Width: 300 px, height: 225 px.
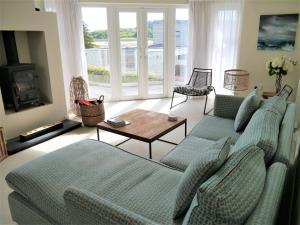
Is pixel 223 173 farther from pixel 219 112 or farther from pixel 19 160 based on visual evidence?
pixel 19 160

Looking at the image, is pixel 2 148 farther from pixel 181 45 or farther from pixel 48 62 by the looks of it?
pixel 181 45

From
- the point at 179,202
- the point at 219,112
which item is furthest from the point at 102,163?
the point at 219,112

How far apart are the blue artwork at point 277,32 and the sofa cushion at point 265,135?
2.97 metres

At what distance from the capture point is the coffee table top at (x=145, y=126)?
252cm

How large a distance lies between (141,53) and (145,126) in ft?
9.00

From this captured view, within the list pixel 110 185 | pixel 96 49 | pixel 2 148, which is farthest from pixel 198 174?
pixel 96 49

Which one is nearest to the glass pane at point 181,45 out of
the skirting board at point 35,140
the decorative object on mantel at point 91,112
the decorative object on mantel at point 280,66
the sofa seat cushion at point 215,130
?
the decorative object on mantel at point 280,66

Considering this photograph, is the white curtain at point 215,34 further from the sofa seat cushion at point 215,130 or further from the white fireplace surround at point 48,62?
the white fireplace surround at point 48,62

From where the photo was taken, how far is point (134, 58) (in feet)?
16.8

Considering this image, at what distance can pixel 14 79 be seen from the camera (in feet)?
10.9

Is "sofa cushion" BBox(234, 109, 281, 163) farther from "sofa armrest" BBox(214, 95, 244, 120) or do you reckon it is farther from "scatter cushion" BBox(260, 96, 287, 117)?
"sofa armrest" BBox(214, 95, 244, 120)

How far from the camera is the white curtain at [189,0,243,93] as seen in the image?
488 centimetres

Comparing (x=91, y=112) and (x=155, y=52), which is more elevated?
(x=155, y=52)

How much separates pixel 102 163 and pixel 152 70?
375cm
